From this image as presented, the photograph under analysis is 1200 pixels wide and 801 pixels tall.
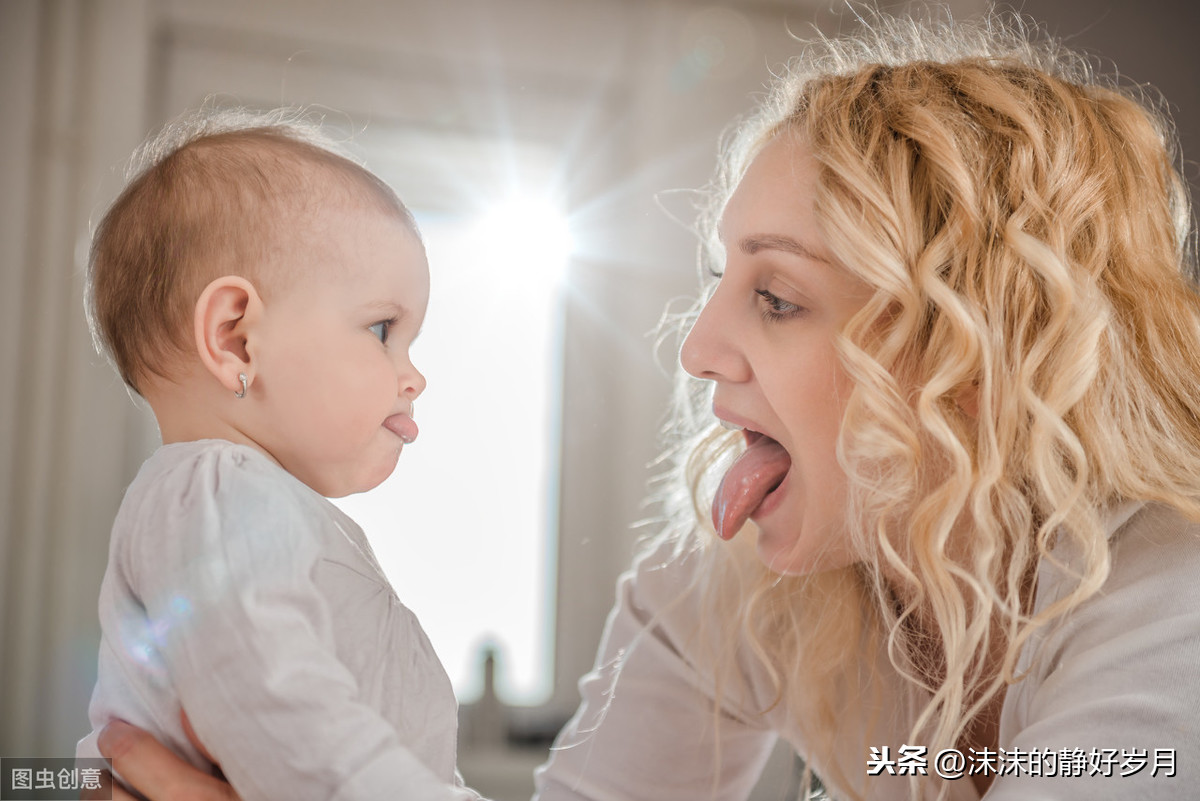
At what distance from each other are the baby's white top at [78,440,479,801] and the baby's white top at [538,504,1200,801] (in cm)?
43

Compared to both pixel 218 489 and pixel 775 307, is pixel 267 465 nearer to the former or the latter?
pixel 218 489

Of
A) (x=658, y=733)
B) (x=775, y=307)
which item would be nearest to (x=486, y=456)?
(x=658, y=733)

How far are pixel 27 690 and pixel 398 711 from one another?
84cm

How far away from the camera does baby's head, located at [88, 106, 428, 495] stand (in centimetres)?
63

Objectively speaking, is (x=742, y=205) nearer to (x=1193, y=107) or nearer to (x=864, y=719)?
(x=864, y=719)

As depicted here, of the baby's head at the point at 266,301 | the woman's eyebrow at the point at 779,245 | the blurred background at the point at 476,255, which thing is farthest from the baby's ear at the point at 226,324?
the woman's eyebrow at the point at 779,245

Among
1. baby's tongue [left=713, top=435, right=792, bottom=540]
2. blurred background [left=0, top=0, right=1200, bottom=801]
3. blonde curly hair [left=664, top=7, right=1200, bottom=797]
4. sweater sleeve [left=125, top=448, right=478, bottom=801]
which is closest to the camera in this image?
sweater sleeve [left=125, top=448, right=478, bottom=801]

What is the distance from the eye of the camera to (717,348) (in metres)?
0.86

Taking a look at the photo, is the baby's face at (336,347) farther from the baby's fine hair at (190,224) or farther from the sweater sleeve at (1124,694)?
the sweater sleeve at (1124,694)

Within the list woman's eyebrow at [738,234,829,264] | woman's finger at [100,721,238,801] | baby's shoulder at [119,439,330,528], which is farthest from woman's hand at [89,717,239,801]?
woman's eyebrow at [738,234,829,264]

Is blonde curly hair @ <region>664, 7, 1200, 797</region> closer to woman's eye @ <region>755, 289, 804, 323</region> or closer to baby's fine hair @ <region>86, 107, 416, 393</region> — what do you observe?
woman's eye @ <region>755, 289, 804, 323</region>

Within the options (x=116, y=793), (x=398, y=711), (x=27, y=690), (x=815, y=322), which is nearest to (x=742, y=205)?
(x=815, y=322)

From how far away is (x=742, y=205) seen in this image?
0.88 metres

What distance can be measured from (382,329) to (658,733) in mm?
599
